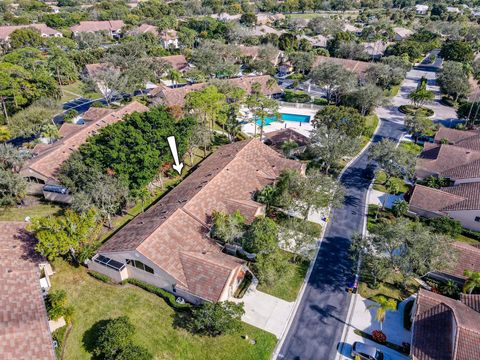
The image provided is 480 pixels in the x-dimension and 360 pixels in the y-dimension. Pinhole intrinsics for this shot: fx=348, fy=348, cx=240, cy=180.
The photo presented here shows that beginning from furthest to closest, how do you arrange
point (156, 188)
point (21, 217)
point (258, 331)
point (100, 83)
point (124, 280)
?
point (100, 83)
point (156, 188)
point (21, 217)
point (124, 280)
point (258, 331)

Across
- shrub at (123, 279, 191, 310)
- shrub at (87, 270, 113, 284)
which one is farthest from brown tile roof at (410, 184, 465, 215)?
shrub at (87, 270, 113, 284)

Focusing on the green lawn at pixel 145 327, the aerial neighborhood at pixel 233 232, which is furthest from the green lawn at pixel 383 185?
the green lawn at pixel 145 327

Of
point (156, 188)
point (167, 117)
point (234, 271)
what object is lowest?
point (156, 188)

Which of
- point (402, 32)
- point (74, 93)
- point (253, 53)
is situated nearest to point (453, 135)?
point (253, 53)

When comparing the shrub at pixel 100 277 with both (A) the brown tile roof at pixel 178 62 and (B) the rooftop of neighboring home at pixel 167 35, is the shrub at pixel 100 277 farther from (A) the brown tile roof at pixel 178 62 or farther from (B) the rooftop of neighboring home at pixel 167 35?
(B) the rooftop of neighboring home at pixel 167 35

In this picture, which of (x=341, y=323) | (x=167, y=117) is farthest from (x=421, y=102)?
(x=341, y=323)

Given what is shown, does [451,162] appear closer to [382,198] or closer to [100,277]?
[382,198]

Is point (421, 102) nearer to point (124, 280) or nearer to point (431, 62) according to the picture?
point (431, 62)
